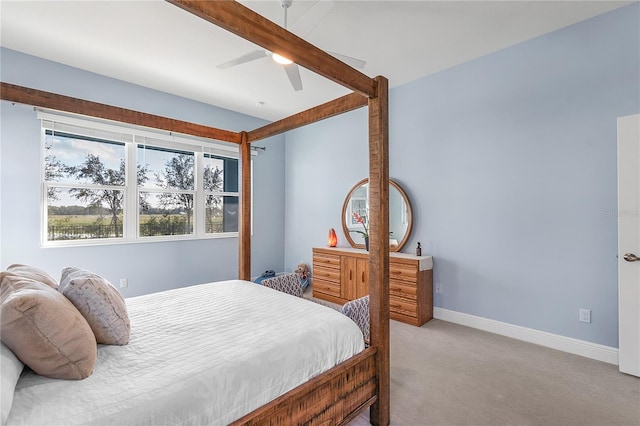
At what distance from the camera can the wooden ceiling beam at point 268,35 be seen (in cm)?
102

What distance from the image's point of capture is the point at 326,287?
14.0ft

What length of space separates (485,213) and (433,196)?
61 centimetres

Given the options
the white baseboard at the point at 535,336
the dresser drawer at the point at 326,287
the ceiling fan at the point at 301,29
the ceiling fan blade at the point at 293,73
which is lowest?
the white baseboard at the point at 535,336

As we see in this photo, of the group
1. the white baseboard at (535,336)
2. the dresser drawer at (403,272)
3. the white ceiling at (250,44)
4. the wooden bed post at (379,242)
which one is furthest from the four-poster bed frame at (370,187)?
the white baseboard at (535,336)

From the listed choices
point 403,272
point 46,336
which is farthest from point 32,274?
point 403,272

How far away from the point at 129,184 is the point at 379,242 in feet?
11.6

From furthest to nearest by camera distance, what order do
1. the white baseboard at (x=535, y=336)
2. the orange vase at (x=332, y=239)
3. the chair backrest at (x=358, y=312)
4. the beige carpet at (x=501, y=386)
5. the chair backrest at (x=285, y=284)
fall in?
the orange vase at (x=332, y=239), the chair backrest at (x=285, y=284), the white baseboard at (x=535, y=336), the chair backrest at (x=358, y=312), the beige carpet at (x=501, y=386)

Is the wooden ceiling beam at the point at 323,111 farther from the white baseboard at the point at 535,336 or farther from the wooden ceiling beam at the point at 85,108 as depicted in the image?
the white baseboard at the point at 535,336

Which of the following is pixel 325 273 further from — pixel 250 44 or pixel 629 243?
pixel 629 243

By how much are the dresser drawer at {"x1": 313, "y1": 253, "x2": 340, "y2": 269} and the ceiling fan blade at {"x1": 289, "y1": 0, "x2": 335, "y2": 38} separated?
273 centimetres

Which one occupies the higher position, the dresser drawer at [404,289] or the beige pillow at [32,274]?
the beige pillow at [32,274]

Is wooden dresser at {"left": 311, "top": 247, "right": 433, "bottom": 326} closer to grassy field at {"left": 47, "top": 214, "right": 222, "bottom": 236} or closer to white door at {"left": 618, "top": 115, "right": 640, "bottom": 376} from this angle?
white door at {"left": 618, "top": 115, "right": 640, "bottom": 376}

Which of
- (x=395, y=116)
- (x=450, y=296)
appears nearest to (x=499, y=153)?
(x=395, y=116)

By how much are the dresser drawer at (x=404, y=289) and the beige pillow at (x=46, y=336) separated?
9.39ft
